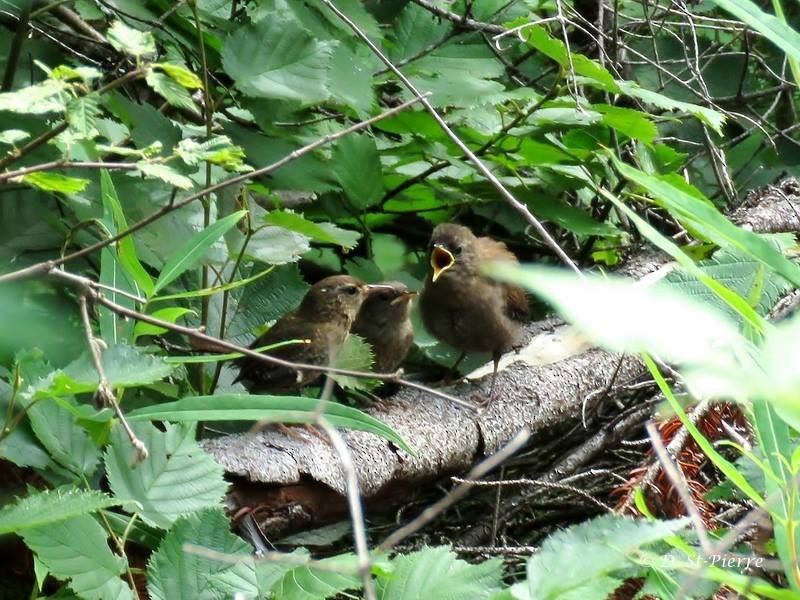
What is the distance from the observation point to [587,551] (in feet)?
4.91

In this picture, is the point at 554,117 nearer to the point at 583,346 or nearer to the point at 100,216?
the point at 583,346

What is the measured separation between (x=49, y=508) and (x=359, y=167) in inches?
76.3

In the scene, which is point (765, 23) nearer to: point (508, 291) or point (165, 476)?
point (165, 476)

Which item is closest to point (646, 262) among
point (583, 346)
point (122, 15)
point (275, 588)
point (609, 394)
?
point (583, 346)

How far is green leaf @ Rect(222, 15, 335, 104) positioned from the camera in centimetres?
279

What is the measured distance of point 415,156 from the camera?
12.3ft

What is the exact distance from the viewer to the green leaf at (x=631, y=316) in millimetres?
651

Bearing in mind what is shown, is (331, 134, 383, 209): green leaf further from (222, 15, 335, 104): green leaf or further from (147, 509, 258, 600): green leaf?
(147, 509, 258, 600): green leaf

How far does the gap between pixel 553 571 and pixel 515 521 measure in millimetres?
1351

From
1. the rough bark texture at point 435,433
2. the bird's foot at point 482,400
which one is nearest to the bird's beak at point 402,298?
the rough bark texture at point 435,433

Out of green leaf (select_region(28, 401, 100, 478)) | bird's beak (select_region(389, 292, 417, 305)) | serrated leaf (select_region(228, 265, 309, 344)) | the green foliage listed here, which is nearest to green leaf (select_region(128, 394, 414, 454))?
the green foliage

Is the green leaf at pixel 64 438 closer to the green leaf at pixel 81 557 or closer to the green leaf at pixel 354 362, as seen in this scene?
the green leaf at pixel 81 557

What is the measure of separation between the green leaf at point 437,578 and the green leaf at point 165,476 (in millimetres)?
356

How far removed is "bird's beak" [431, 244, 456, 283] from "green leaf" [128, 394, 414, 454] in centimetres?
199
